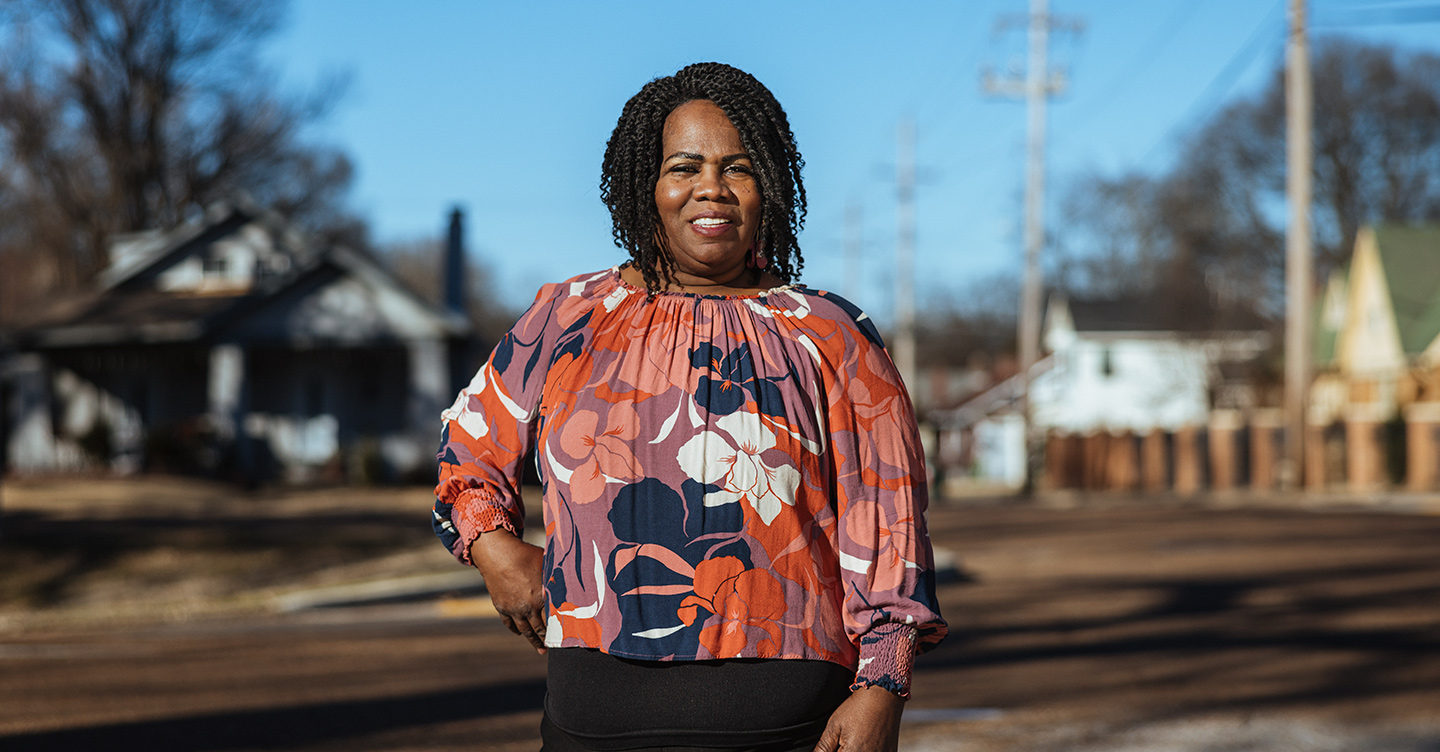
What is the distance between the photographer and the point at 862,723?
2.03 metres

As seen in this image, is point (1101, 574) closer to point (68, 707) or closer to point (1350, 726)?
point (1350, 726)

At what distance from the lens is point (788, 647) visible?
2.04 metres

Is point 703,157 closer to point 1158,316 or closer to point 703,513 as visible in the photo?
point 703,513

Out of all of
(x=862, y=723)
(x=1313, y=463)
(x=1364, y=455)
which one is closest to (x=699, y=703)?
(x=862, y=723)

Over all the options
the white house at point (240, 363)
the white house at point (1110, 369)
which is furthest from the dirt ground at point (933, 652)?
the white house at point (1110, 369)

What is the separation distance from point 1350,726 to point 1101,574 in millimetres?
7131

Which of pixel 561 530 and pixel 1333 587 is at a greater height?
pixel 561 530

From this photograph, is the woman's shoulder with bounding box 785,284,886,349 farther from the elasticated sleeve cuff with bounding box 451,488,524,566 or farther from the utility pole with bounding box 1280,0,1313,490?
the utility pole with bounding box 1280,0,1313,490

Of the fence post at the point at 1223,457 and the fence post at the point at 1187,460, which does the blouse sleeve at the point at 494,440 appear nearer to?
the fence post at the point at 1223,457

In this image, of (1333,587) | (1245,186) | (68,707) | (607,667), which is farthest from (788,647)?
(1245,186)

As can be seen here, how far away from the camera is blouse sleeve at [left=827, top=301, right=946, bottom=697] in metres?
2.07

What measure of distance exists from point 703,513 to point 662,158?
65 cm

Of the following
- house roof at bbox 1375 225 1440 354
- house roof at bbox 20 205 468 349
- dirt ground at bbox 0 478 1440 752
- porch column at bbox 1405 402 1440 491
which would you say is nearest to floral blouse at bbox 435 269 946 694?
dirt ground at bbox 0 478 1440 752

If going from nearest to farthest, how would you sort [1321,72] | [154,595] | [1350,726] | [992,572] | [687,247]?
[687,247] < [1350,726] < [154,595] < [992,572] < [1321,72]
